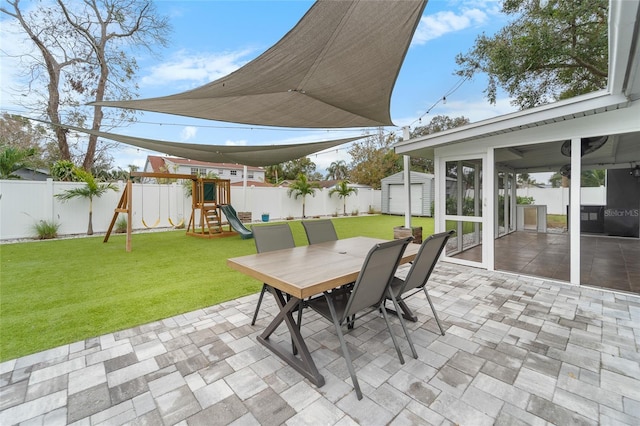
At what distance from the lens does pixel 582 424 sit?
5.28 feet

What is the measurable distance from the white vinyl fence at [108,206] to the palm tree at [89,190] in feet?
0.59

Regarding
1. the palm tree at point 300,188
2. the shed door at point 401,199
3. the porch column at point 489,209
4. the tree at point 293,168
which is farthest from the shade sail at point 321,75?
the tree at point 293,168

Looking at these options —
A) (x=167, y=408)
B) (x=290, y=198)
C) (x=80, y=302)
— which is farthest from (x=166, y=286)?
(x=290, y=198)

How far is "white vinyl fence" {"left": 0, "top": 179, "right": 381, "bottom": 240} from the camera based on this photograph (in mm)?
7609

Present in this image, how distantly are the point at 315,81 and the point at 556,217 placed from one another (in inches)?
536

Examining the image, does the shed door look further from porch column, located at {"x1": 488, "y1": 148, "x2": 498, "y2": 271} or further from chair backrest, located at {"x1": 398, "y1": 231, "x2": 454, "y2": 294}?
chair backrest, located at {"x1": 398, "y1": 231, "x2": 454, "y2": 294}

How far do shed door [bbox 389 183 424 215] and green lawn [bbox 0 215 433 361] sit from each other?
1188 centimetres

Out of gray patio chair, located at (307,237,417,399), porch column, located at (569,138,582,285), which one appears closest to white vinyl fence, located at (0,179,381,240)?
gray patio chair, located at (307,237,417,399)

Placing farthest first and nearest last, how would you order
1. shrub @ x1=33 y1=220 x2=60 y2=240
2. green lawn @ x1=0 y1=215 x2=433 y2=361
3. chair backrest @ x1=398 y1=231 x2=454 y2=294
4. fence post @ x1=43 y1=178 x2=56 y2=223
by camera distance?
1. fence post @ x1=43 y1=178 x2=56 y2=223
2. shrub @ x1=33 y1=220 x2=60 y2=240
3. green lawn @ x1=0 y1=215 x2=433 y2=361
4. chair backrest @ x1=398 y1=231 x2=454 y2=294

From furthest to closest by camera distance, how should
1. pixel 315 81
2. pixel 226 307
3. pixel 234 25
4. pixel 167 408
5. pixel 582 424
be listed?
1. pixel 234 25
2. pixel 315 81
3. pixel 226 307
4. pixel 167 408
5. pixel 582 424

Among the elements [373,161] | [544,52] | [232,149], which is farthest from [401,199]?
[232,149]

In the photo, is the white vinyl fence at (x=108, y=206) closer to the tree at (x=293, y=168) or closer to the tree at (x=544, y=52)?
the tree at (x=544, y=52)

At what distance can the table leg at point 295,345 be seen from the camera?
2005 millimetres

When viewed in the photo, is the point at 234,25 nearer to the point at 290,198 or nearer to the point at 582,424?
the point at 582,424
